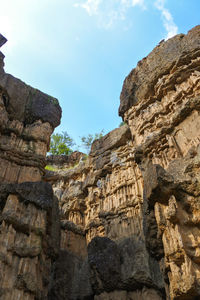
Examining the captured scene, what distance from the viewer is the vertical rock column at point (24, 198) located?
8.34m

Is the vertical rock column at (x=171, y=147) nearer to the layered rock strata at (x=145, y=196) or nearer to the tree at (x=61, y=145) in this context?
the layered rock strata at (x=145, y=196)

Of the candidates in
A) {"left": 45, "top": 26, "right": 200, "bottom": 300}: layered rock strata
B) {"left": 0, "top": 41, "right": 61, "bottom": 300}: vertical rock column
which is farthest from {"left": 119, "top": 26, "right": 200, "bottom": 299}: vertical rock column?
{"left": 0, "top": 41, "right": 61, "bottom": 300}: vertical rock column

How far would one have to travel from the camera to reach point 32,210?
9734 millimetres

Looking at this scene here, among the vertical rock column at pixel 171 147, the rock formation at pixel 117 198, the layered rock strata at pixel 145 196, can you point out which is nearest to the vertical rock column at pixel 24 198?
the rock formation at pixel 117 198

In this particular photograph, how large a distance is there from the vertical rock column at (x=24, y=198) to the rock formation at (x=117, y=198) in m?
0.04

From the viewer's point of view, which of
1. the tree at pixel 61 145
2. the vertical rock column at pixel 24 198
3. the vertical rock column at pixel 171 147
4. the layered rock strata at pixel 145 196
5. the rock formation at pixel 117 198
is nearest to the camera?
the vertical rock column at pixel 171 147

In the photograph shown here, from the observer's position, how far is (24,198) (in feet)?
32.3

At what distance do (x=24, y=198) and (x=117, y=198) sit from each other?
5110 mm

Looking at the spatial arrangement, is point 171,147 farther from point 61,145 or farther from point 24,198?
point 61,145

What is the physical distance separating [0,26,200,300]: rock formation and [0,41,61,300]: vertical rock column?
0.12 feet

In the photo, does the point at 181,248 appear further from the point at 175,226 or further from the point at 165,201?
the point at 165,201

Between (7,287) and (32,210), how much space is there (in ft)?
8.52

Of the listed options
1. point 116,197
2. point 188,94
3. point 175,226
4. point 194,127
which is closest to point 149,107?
point 188,94

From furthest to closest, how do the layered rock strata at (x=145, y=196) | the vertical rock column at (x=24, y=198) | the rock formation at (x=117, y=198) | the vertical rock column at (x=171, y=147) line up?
the vertical rock column at (x=24, y=198), the rock formation at (x=117, y=198), the layered rock strata at (x=145, y=196), the vertical rock column at (x=171, y=147)
